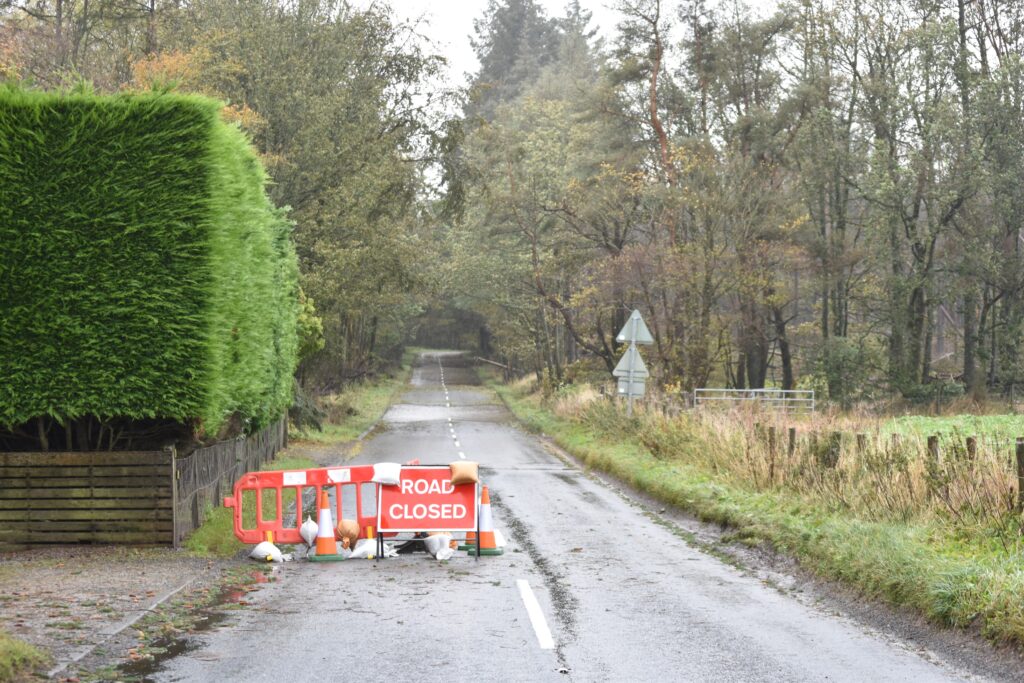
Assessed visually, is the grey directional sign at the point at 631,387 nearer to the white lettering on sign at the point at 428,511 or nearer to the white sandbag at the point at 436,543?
the white lettering on sign at the point at 428,511

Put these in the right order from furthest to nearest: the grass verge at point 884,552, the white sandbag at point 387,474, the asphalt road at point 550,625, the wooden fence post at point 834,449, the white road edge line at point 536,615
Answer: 1. the wooden fence post at point 834,449
2. the white sandbag at point 387,474
3. the grass verge at point 884,552
4. the white road edge line at point 536,615
5. the asphalt road at point 550,625

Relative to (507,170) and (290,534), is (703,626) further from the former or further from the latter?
(507,170)

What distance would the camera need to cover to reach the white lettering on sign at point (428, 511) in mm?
13234

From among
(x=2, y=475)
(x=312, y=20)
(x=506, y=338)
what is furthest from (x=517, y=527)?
(x=506, y=338)

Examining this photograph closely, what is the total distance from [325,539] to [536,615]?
4001 mm

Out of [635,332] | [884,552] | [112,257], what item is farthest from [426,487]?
[635,332]

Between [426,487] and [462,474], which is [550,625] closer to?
[462,474]

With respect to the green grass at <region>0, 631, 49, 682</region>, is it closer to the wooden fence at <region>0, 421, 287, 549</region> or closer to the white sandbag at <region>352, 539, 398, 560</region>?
the wooden fence at <region>0, 421, 287, 549</region>

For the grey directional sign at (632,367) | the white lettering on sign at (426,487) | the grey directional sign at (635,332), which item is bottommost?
the white lettering on sign at (426,487)

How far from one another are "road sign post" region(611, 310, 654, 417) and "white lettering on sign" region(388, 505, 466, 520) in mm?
15969

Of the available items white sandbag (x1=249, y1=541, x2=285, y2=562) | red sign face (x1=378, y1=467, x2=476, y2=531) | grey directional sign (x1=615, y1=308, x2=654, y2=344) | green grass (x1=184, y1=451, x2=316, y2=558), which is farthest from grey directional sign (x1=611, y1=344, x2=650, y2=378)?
white sandbag (x1=249, y1=541, x2=285, y2=562)

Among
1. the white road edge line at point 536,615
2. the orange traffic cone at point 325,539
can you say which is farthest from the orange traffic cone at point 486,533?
the white road edge line at point 536,615

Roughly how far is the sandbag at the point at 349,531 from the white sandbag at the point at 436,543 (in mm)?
828

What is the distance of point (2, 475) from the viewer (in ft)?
41.1
